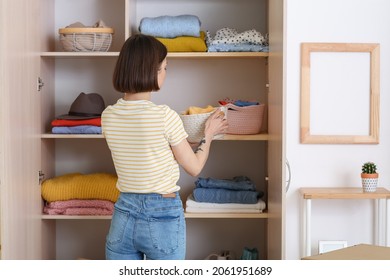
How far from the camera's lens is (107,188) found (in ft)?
11.4

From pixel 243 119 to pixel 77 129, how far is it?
77cm

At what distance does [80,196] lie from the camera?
349 cm

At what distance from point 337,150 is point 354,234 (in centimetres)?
43

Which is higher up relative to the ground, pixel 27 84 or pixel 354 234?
pixel 27 84

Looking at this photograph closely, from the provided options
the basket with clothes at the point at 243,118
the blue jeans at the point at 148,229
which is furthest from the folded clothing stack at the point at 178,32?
the blue jeans at the point at 148,229

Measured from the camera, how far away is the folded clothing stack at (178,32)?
11.2 ft

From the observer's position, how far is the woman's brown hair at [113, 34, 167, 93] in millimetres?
2396

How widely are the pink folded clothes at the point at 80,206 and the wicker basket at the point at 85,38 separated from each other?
71 cm

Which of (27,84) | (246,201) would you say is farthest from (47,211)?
(246,201)

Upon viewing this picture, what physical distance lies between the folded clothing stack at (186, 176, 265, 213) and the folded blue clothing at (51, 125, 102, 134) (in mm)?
543

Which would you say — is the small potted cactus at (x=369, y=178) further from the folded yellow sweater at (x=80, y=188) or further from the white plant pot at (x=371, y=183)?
the folded yellow sweater at (x=80, y=188)

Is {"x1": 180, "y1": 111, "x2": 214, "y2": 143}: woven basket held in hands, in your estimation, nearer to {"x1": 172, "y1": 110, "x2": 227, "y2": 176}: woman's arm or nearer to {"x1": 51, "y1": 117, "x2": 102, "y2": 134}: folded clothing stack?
{"x1": 172, "y1": 110, "x2": 227, "y2": 176}: woman's arm

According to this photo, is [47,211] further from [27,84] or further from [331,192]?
[331,192]

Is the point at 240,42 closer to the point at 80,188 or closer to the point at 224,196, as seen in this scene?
the point at 224,196
